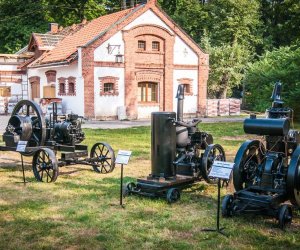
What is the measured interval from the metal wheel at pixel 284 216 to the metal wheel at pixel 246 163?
81cm

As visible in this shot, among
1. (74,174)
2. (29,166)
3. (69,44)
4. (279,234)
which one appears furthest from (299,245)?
(69,44)

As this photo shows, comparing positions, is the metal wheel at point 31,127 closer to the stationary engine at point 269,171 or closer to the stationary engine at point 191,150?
the stationary engine at point 191,150

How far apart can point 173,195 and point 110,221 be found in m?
1.38

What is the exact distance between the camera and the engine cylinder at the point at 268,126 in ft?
21.7

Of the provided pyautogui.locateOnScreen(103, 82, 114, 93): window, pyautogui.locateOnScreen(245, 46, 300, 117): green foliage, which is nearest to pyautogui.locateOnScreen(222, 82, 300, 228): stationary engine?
pyautogui.locateOnScreen(245, 46, 300, 117): green foliage

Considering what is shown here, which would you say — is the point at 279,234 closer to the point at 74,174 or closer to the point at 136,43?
the point at 74,174

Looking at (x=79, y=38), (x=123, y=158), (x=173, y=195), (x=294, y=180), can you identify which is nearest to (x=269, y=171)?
(x=294, y=180)

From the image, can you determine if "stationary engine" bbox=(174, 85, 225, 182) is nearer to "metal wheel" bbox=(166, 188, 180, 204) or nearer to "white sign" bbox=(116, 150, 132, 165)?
"metal wheel" bbox=(166, 188, 180, 204)

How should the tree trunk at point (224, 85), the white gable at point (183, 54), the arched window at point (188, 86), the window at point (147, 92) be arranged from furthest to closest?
the tree trunk at point (224, 85)
the arched window at point (188, 86)
the white gable at point (183, 54)
the window at point (147, 92)

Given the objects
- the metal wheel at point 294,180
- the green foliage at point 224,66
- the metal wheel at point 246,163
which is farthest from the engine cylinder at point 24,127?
the green foliage at point 224,66

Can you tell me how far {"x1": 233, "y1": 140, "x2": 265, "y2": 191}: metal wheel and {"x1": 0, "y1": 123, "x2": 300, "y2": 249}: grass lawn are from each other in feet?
1.87

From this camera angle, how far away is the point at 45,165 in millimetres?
9422

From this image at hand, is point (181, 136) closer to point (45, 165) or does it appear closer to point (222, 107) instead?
point (45, 165)

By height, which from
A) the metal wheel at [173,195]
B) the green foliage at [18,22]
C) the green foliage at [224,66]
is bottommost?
the metal wheel at [173,195]
